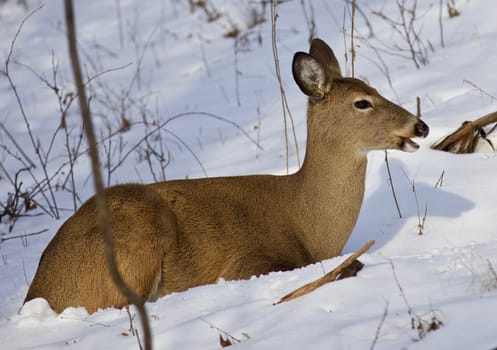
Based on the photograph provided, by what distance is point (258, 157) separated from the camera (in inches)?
326

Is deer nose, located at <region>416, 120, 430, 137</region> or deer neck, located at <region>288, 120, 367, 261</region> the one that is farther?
deer neck, located at <region>288, 120, 367, 261</region>

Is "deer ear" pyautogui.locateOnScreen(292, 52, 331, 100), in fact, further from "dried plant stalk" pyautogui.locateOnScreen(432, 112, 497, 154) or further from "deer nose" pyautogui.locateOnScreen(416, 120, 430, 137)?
"dried plant stalk" pyautogui.locateOnScreen(432, 112, 497, 154)

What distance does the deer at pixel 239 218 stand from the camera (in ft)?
17.7

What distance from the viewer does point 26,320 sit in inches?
195

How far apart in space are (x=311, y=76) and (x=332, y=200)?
0.74 metres

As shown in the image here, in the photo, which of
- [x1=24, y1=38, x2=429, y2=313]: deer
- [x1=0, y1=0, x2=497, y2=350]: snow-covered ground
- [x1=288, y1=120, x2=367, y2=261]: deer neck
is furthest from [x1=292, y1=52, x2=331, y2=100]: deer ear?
[x1=0, y1=0, x2=497, y2=350]: snow-covered ground

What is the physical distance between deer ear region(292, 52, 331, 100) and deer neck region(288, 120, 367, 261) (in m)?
0.30

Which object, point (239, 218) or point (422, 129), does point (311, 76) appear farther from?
point (239, 218)

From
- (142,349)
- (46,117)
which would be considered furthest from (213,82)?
(142,349)

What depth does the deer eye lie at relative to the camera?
19.7ft

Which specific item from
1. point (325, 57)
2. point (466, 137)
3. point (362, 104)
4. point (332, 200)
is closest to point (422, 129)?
point (362, 104)

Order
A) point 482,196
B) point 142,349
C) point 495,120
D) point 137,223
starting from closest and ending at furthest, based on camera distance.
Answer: point 142,349 → point 137,223 → point 482,196 → point 495,120

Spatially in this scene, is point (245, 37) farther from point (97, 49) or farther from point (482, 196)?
point (482, 196)

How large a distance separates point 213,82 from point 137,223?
5734 millimetres
